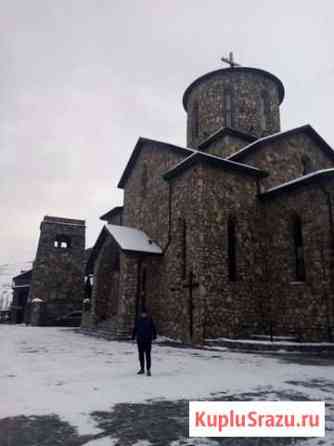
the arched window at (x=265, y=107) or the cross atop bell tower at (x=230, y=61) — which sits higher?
the cross atop bell tower at (x=230, y=61)

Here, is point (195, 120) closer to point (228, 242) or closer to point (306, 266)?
point (228, 242)

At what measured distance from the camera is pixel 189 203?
14148mm

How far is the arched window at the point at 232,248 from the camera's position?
13.6 meters

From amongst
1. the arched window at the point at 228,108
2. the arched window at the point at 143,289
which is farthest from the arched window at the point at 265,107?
the arched window at the point at 143,289

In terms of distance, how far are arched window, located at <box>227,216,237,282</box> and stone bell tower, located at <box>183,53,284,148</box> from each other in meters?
7.01

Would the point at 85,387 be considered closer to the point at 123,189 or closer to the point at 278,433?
the point at 278,433

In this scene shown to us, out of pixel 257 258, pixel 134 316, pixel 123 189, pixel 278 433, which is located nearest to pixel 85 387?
pixel 278 433

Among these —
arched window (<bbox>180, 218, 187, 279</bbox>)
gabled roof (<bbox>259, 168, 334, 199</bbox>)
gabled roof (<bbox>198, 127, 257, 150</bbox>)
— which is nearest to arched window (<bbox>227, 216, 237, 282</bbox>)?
arched window (<bbox>180, 218, 187, 279</bbox>)

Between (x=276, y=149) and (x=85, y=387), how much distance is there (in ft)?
46.2

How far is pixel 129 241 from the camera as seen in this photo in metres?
16.0

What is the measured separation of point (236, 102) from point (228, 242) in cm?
939

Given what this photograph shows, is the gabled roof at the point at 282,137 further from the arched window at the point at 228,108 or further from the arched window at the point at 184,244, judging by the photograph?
the arched window at the point at 184,244

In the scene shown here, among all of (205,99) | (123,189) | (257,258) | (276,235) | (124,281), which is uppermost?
(205,99)

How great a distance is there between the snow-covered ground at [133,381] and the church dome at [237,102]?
13.1 meters
